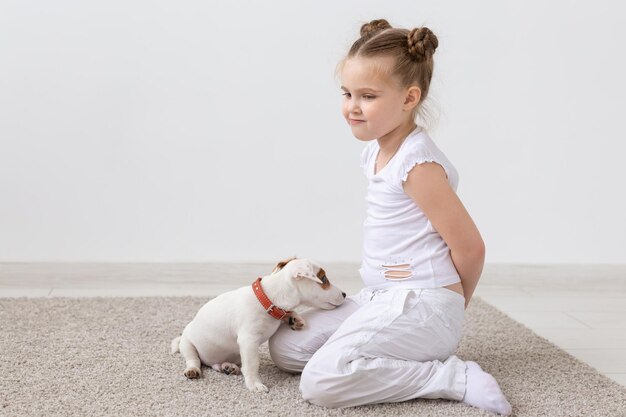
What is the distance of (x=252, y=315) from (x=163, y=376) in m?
0.21

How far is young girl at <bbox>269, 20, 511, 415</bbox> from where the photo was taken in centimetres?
149

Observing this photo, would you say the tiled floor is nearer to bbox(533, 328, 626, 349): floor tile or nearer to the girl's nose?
bbox(533, 328, 626, 349): floor tile

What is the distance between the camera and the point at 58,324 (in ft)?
6.69

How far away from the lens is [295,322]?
1.69 metres

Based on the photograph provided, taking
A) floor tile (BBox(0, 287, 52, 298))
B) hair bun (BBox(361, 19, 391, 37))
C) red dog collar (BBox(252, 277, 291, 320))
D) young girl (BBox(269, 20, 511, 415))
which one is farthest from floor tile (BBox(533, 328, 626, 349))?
floor tile (BBox(0, 287, 52, 298))

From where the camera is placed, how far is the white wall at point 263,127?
8.45ft

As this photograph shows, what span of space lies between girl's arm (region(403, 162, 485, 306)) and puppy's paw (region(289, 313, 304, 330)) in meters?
0.33

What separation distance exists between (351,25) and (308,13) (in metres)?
0.13

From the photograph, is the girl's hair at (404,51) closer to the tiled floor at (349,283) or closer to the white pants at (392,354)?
the white pants at (392,354)

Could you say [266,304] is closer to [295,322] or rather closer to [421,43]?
[295,322]

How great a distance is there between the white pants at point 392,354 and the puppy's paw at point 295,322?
0.08 metres

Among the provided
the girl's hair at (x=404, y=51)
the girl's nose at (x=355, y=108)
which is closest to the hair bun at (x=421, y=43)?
the girl's hair at (x=404, y=51)

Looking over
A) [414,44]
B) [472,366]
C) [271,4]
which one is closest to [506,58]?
[271,4]

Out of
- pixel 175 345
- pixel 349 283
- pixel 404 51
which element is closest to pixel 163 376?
pixel 175 345
